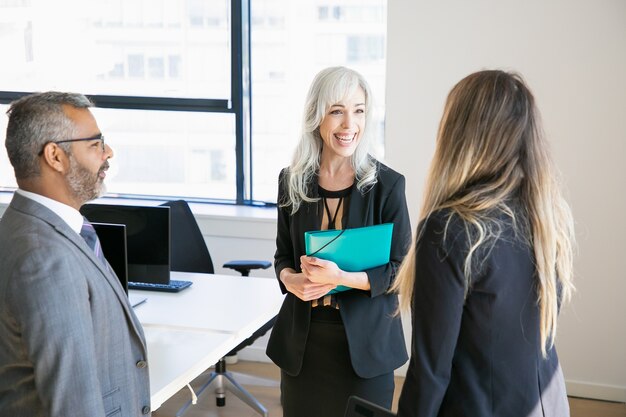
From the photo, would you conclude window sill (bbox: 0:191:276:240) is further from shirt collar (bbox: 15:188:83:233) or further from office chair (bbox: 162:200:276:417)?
shirt collar (bbox: 15:188:83:233)

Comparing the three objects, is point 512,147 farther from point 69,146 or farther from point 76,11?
point 76,11

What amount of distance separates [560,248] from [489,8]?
249 cm

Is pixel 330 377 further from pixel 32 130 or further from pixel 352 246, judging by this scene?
pixel 32 130

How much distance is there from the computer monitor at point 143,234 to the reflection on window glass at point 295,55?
53.1 inches

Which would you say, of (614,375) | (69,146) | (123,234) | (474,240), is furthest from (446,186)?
(614,375)

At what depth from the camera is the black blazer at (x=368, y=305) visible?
92.9 inches

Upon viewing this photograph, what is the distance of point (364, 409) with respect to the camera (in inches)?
67.2

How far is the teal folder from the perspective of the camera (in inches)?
88.6

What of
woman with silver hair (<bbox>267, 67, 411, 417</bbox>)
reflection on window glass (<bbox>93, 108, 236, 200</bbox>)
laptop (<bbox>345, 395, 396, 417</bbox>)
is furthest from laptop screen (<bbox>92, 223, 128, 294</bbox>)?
reflection on window glass (<bbox>93, 108, 236, 200</bbox>)

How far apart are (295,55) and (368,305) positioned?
240 cm

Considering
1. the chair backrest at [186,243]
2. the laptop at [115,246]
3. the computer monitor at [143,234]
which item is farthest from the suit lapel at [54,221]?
the chair backrest at [186,243]

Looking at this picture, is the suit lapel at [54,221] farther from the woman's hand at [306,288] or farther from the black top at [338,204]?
the black top at [338,204]

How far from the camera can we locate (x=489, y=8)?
3.85m

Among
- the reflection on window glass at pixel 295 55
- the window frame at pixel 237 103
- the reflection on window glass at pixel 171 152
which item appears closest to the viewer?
the reflection on window glass at pixel 295 55
